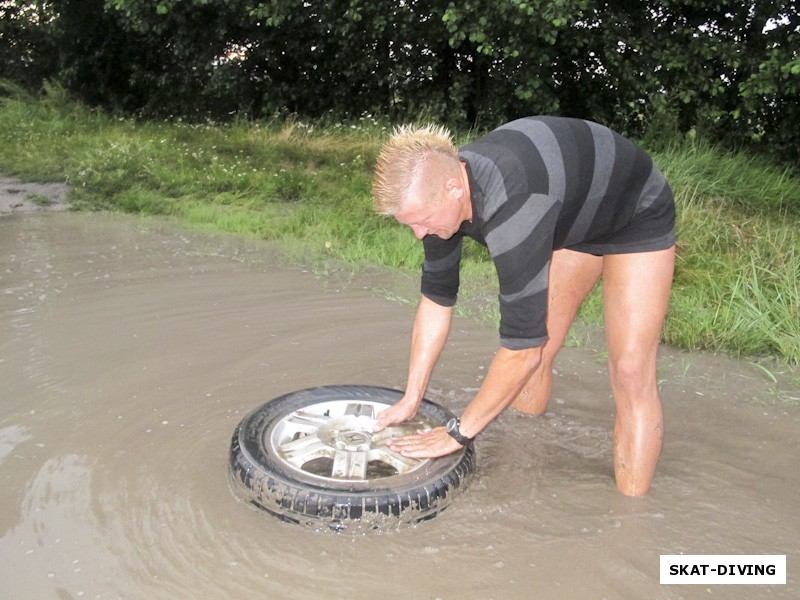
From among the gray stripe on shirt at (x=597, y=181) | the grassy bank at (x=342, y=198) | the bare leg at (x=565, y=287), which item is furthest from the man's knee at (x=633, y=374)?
the grassy bank at (x=342, y=198)

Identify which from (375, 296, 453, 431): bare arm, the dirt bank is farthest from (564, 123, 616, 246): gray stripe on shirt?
the dirt bank

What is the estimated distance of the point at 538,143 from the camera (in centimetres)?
265

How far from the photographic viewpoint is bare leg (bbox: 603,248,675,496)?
2.98 metres

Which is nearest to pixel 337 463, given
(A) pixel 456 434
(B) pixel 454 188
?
(A) pixel 456 434

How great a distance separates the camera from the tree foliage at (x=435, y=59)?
10.6 meters

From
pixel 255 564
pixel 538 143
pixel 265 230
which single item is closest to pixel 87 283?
pixel 265 230

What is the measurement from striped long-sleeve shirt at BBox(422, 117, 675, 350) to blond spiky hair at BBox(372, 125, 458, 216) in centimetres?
11

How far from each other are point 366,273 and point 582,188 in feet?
11.9

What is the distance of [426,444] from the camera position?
10.1 ft

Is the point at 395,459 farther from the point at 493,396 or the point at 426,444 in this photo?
the point at 493,396

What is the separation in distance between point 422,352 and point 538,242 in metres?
0.96

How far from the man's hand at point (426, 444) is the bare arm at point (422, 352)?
0.50 feet

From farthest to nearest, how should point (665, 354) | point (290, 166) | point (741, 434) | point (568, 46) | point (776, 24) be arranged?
1. point (568, 46)
2. point (776, 24)
3. point (290, 166)
4. point (665, 354)
5. point (741, 434)

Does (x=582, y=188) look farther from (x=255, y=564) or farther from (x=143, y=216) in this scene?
(x=143, y=216)
